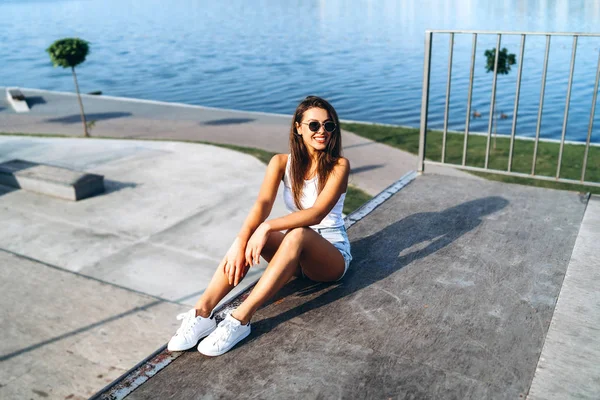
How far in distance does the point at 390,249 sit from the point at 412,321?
82 cm

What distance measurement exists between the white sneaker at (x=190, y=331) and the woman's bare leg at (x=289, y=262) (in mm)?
154

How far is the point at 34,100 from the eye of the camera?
1795 centimetres

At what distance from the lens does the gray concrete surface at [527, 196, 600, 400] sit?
217cm

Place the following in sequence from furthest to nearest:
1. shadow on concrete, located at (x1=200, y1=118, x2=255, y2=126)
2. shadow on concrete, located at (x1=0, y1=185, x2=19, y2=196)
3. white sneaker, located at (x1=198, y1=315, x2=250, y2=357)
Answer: shadow on concrete, located at (x1=200, y1=118, x2=255, y2=126) → shadow on concrete, located at (x1=0, y1=185, x2=19, y2=196) → white sneaker, located at (x1=198, y1=315, x2=250, y2=357)

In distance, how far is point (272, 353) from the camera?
8.00ft

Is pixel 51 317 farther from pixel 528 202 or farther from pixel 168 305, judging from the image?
pixel 528 202

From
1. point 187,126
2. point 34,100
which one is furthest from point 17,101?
point 187,126

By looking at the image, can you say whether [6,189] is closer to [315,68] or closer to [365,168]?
[365,168]

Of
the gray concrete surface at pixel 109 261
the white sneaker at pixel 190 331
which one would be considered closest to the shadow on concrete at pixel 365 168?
the gray concrete surface at pixel 109 261

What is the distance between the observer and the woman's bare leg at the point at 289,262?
2.55m

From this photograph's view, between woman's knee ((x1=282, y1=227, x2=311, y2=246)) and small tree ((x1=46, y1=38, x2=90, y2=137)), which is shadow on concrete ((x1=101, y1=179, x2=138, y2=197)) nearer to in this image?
small tree ((x1=46, y1=38, x2=90, y2=137))

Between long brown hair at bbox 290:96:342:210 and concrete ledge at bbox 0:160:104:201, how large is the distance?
5834 millimetres

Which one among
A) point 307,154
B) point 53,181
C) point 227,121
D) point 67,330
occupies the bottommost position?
point 227,121

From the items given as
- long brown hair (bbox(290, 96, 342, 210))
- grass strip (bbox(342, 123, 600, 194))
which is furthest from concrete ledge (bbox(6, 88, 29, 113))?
long brown hair (bbox(290, 96, 342, 210))
